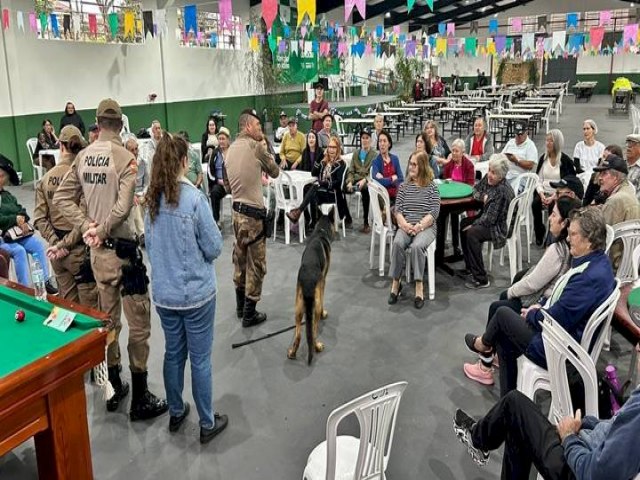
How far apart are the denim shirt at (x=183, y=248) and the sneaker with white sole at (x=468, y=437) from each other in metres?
1.32

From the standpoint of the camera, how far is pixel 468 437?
250 centimetres

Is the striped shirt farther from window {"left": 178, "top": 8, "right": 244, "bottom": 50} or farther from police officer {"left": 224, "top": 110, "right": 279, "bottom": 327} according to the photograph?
window {"left": 178, "top": 8, "right": 244, "bottom": 50}

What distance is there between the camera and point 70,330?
218cm

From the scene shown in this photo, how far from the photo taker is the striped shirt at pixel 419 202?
14.9ft

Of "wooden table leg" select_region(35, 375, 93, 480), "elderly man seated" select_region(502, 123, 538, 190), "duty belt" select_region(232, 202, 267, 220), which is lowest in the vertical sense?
"wooden table leg" select_region(35, 375, 93, 480)

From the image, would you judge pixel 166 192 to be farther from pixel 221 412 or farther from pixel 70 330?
pixel 221 412

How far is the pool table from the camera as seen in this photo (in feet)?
6.06

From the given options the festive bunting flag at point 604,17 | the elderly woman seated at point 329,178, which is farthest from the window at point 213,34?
the festive bunting flag at point 604,17

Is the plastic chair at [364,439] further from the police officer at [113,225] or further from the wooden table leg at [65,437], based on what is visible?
the police officer at [113,225]

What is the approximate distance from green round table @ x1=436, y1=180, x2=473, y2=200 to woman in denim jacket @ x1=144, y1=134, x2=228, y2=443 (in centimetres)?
279

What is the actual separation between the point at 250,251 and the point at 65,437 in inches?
82.1


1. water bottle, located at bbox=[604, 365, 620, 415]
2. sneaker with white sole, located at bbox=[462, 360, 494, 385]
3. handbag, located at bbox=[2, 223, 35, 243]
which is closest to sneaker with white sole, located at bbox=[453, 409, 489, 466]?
water bottle, located at bbox=[604, 365, 620, 415]

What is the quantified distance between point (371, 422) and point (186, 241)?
3.83 ft

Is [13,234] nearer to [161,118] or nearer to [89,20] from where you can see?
[89,20]
